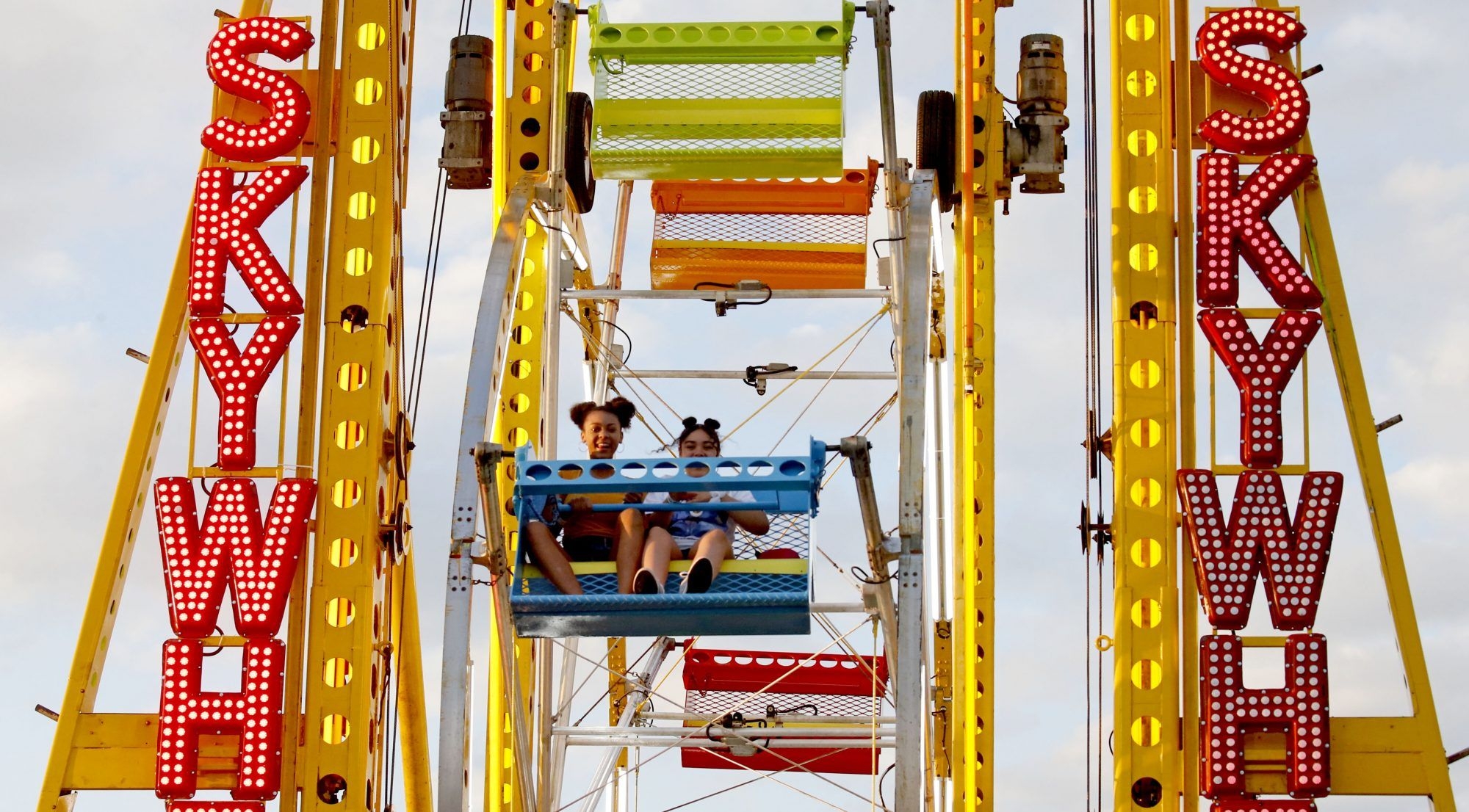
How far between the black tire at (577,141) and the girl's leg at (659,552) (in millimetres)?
3747

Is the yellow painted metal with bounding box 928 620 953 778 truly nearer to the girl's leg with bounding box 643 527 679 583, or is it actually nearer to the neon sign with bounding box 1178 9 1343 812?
the neon sign with bounding box 1178 9 1343 812

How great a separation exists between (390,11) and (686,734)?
4.28 m

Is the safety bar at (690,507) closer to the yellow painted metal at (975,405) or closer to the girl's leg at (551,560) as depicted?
the girl's leg at (551,560)

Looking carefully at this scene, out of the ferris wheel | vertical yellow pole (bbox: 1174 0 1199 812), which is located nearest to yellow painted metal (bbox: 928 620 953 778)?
the ferris wheel

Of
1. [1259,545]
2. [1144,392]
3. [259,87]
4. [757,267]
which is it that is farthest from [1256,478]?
[259,87]

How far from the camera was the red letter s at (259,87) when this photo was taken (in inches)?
565

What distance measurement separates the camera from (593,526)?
13227 mm

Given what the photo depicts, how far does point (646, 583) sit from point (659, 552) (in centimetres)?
20

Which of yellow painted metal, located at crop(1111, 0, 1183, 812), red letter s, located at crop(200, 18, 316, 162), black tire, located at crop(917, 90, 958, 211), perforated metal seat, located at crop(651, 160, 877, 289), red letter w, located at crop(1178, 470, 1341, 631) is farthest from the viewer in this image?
perforated metal seat, located at crop(651, 160, 877, 289)

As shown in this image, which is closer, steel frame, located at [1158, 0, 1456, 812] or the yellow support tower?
steel frame, located at [1158, 0, 1456, 812]

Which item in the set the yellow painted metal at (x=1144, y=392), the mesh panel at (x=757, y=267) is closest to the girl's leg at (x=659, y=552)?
the yellow painted metal at (x=1144, y=392)

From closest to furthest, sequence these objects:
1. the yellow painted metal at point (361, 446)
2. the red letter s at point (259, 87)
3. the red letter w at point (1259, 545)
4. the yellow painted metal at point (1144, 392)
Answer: the yellow painted metal at point (1144, 392), the red letter w at point (1259, 545), the yellow painted metal at point (361, 446), the red letter s at point (259, 87)

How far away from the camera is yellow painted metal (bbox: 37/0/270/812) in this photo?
13555 millimetres

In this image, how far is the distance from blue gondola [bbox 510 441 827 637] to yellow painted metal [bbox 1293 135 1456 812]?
2.86 metres
